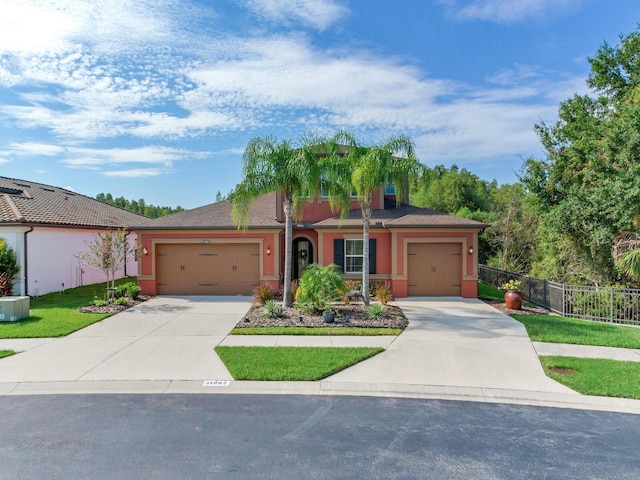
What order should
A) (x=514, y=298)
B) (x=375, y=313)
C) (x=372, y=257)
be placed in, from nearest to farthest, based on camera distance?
(x=375, y=313)
(x=514, y=298)
(x=372, y=257)

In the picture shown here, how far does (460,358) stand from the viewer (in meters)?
8.60

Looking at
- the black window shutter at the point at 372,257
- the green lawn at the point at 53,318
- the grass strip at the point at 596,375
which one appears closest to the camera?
the grass strip at the point at 596,375

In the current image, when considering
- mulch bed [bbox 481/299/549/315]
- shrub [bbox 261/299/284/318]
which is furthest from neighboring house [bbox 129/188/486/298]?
shrub [bbox 261/299/284/318]

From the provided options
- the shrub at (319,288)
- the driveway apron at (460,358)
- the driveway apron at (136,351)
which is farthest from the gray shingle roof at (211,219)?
the driveway apron at (460,358)

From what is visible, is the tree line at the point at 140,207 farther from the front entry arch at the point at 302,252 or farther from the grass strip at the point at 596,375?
the grass strip at the point at 596,375

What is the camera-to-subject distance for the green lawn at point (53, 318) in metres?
10.5

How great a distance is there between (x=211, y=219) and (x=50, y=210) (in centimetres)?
794

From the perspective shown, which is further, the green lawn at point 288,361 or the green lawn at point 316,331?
the green lawn at point 316,331

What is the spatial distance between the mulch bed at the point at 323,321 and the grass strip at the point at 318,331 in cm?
32

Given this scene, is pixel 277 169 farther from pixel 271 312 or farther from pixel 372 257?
pixel 372 257

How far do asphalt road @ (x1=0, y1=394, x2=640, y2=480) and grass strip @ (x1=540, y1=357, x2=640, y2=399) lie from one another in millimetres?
855

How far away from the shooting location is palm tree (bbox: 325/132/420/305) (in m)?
12.4

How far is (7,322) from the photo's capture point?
38.5 feet

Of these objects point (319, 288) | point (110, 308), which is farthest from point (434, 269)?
point (110, 308)
